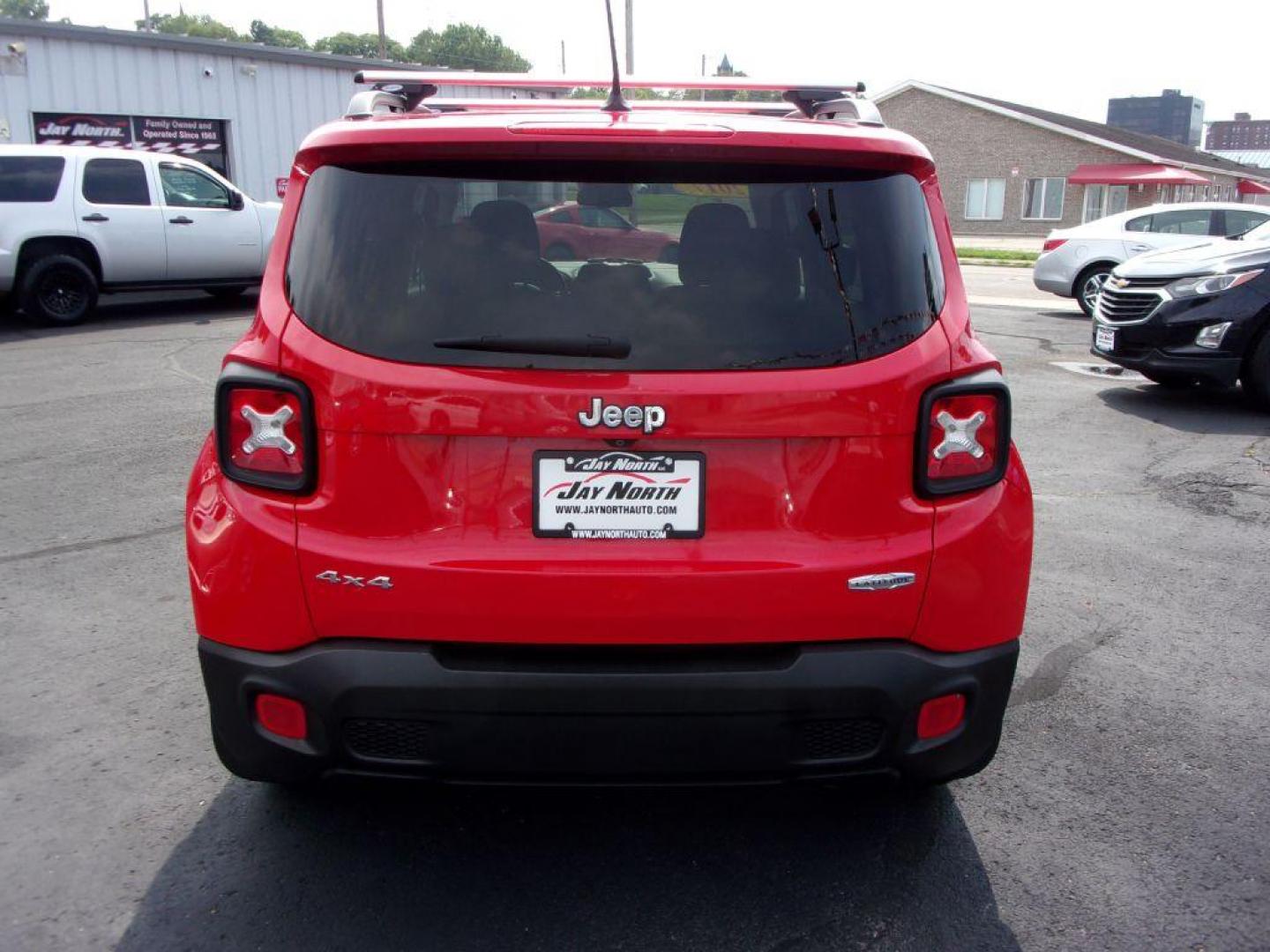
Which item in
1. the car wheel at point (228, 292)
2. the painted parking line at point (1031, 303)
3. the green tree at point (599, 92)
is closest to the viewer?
the green tree at point (599, 92)

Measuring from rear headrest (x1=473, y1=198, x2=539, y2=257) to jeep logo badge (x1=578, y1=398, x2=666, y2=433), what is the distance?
1.46 ft

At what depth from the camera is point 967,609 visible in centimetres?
260

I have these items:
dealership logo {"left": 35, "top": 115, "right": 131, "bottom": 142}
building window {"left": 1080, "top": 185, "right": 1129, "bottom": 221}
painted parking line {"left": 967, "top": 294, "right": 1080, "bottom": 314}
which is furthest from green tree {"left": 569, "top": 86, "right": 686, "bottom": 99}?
building window {"left": 1080, "top": 185, "right": 1129, "bottom": 221}

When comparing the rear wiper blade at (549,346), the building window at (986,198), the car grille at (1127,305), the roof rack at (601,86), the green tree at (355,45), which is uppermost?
the green tree at (355,45)

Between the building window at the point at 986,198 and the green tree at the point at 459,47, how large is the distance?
65.9 metres

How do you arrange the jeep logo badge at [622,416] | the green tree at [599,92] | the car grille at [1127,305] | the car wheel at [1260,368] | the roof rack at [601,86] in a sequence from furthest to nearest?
the car grille at [1127,305] < the car wheel at [1260,368] < the green tree at [599,92] < the roof rack at [601,86] < the jeep logo badge at [622,416]

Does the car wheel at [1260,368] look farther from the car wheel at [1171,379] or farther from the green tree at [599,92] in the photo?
the green tree at [599,92]

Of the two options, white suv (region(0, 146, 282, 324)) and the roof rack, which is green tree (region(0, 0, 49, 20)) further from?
the roof rack

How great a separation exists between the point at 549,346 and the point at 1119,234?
15.5 m

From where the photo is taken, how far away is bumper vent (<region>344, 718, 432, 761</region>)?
2.52 m

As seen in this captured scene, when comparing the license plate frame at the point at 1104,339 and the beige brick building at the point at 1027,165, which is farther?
the beige brick building at the point at 1027,165

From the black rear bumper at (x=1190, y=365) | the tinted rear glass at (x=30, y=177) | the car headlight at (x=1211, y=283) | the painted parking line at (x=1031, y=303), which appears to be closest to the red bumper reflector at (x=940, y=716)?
the black rear bumper at (x=1190, y=365)

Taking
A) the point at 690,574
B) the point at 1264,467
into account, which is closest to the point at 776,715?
the point at 690,574

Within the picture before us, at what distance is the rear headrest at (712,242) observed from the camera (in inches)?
101
